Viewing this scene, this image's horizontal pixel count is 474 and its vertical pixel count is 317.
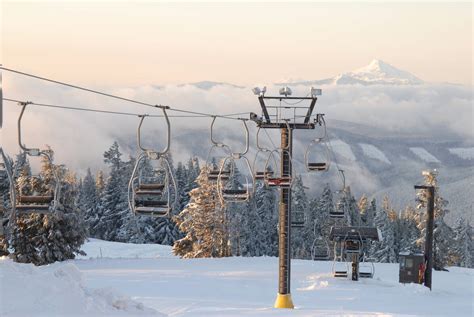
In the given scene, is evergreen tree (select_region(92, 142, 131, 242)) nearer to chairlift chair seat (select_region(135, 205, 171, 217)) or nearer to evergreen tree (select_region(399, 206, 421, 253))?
evergreen tree (select_region(399, 206, 421, 253))

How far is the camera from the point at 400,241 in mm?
92188

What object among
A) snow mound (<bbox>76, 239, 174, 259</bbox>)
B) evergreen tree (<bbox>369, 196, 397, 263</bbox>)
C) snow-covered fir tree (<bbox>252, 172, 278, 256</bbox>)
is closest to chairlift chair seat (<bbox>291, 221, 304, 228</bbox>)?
snow mound (<bbox>76, 239, 174, 259</bbox>)

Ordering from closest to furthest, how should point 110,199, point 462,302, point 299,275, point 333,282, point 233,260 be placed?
point 462,302, point 333,282, point 299,275, point 233,260, point 110,199

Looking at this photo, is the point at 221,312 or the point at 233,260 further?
the point at 233,260

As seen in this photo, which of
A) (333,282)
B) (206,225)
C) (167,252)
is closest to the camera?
(333,282)

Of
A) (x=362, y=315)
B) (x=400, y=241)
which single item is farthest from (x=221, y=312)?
(x=400, y=241)

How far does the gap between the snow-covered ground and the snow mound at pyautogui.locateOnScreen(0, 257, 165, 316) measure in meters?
0.02

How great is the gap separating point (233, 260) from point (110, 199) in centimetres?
3765

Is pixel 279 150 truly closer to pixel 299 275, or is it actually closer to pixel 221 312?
pixel 221 312

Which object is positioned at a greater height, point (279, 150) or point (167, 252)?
point (279, 150)

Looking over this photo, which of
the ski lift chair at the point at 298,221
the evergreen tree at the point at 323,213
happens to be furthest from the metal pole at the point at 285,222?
the evergreen tree at the point at 323,213

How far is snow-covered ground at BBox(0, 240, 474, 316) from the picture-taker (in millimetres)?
14914

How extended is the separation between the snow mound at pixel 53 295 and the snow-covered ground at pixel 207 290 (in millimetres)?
19

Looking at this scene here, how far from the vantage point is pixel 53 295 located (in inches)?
584
